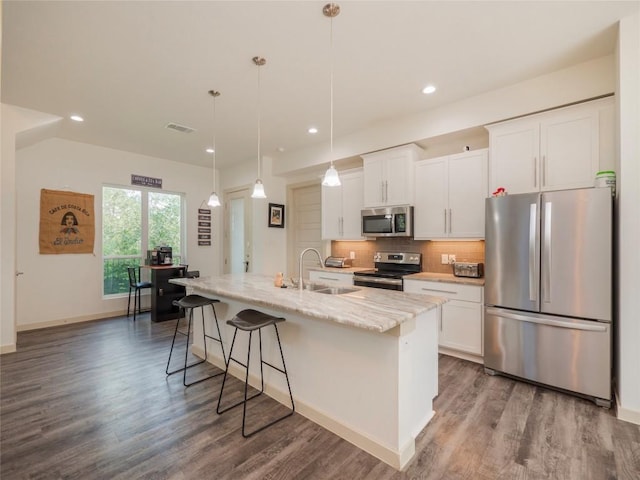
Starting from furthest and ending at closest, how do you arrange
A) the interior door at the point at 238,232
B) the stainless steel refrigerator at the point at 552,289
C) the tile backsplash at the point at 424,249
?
1. the interior door at the point at 238,232
2. the tile backsplash at the point at 424,249
3. the stainless steel refrigerator at the point at 552,289

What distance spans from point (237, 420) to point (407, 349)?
4.52 feet

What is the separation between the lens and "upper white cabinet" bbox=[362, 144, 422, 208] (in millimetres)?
3896

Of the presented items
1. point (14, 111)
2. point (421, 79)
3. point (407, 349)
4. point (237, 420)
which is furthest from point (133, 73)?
point (407, 349)

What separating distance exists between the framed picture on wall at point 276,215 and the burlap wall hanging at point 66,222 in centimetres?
286

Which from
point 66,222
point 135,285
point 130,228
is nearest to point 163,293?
point 135,285

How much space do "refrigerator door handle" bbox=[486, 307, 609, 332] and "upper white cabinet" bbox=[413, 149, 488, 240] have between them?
87 centimetres

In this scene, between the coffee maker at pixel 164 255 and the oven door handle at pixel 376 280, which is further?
the coffee maker at pixel 164 255

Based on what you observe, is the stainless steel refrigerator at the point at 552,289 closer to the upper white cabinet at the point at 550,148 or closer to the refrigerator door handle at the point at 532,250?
the refrigerator door handle at the point at 532,250

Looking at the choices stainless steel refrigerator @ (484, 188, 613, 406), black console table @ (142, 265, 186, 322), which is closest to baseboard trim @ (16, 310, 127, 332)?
black console table @ (142, 265, 186, 322)

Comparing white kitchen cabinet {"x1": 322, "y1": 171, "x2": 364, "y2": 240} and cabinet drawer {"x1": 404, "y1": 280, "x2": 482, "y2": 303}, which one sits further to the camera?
white kitchen cabinet {"x1": 322, "y1": 171, "x2": 364, "y2": 240}

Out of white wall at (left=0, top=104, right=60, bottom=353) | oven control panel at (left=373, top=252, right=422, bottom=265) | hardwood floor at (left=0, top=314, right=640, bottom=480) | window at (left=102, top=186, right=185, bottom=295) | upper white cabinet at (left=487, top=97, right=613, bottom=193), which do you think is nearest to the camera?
hardwood floor at (left=0, top=314, right=640, bottom=480)

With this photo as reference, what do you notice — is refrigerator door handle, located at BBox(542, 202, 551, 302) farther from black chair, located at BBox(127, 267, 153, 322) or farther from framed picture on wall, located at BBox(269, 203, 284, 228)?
black chair, located at BBox(127, 267, 153, 322)

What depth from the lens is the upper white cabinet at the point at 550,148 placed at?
8.89ft

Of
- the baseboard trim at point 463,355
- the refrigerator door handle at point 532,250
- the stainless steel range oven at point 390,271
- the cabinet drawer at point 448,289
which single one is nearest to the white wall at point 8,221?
the stainless steel range oven at point 390,271
